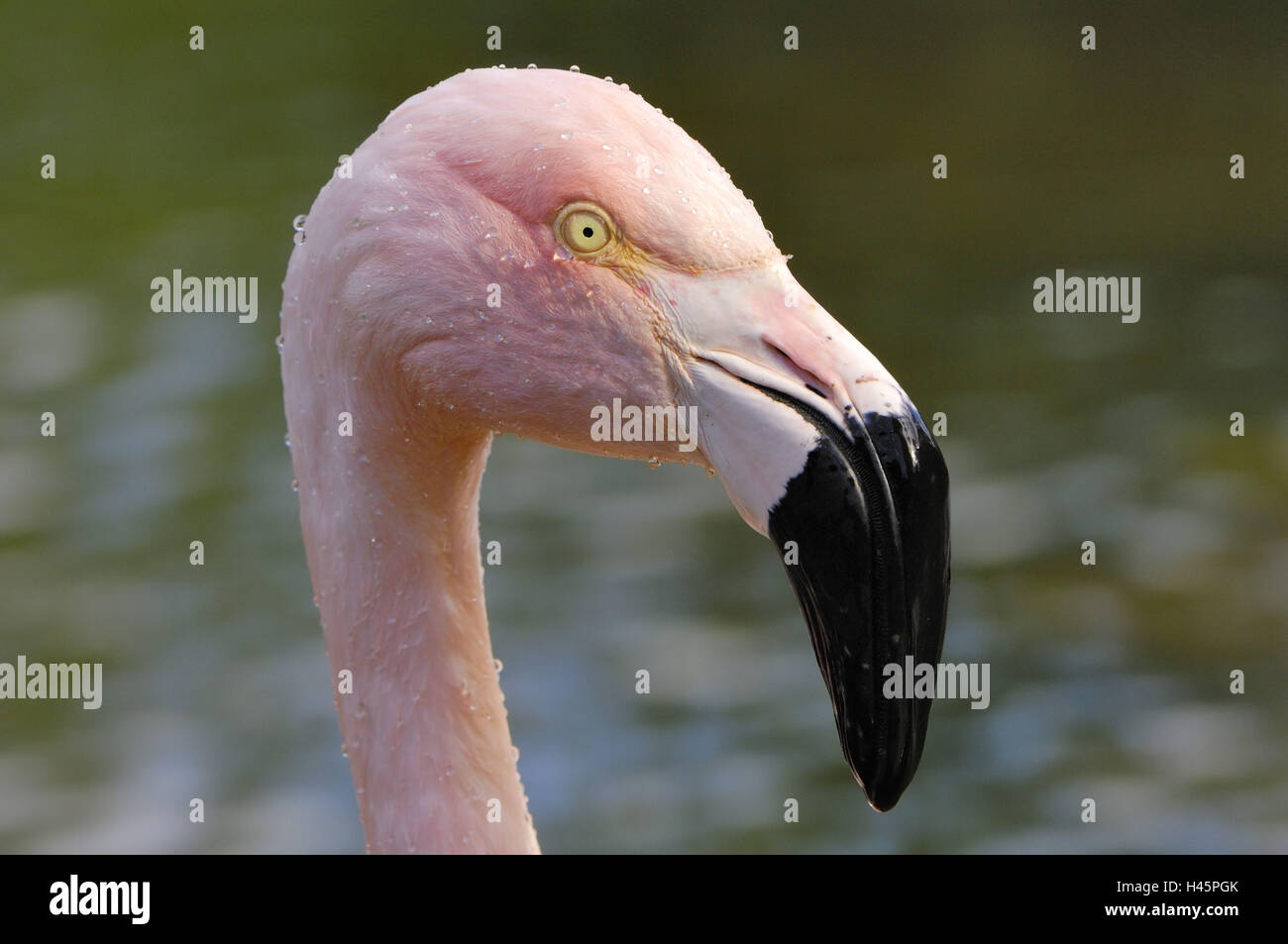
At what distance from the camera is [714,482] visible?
235 inches

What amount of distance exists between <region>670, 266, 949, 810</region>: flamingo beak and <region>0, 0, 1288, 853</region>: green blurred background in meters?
3.06

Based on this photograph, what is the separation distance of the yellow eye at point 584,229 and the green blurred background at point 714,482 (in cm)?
322

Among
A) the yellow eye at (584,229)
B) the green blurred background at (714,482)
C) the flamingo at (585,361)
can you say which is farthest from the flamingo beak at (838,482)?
the green blurred background at (714,482)

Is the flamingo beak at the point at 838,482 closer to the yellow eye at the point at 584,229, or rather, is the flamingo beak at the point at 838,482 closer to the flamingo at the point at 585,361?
the flamingo at the point at 585,361

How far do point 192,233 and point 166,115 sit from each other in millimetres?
931

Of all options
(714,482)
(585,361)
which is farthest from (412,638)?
(714,482)

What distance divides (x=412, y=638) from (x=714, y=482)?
12.4 feet

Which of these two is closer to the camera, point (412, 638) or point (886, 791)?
point (886, 791)

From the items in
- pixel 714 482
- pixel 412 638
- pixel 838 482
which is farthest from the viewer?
pixel 714 482

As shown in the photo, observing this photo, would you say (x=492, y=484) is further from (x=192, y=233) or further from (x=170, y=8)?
(x=170, y=8)

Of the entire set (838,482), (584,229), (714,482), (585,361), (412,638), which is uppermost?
(714,482)

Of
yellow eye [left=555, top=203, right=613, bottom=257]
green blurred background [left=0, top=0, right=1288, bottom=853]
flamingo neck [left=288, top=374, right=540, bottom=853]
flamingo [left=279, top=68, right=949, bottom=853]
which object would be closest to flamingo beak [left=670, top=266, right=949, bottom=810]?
flamingo [left=279, top=68, right=949, bottom=853]

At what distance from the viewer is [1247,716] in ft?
17.2

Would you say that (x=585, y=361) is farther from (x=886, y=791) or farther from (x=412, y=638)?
(x=886, y=791)
